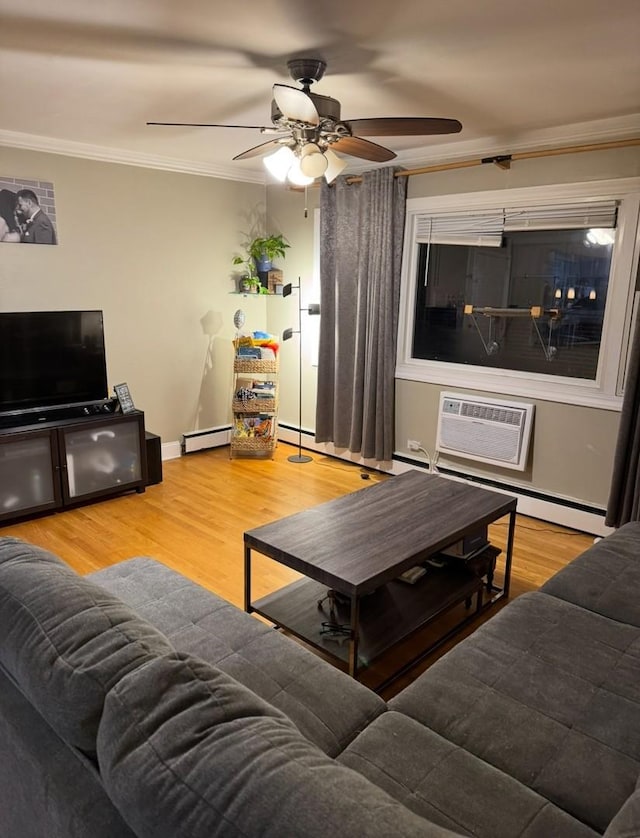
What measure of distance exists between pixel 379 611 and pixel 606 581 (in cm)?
87

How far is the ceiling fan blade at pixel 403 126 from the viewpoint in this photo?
2434mm

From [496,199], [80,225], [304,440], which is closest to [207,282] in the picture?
[80,225]

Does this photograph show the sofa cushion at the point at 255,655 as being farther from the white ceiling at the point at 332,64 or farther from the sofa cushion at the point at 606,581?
the white ceiling at the point at 332,64

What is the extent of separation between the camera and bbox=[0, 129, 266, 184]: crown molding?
149 inches

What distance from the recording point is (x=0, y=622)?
1.20 m

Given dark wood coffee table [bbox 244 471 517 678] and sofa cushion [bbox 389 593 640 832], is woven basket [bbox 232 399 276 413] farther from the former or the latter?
sofa cushion [bbox 389 593 640 832]

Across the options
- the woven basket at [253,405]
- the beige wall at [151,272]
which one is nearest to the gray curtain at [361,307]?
the woven basket at [253,405]

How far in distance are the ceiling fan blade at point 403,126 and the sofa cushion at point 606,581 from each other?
1.81 metres

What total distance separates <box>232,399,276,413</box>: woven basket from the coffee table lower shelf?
247 centimetres

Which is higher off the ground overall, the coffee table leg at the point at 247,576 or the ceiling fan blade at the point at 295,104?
the ceiling fan blade at the point at 295,104

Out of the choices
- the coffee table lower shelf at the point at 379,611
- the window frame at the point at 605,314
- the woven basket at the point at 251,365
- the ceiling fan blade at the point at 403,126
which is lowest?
the coffee table lower shelf at the point at 379,611

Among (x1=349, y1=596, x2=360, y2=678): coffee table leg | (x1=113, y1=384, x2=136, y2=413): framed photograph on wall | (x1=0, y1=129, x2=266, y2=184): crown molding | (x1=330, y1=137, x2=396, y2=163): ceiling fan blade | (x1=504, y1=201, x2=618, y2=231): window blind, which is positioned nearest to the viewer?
(x1=349, y1=596, x2=360, y2=678): coffee table leg

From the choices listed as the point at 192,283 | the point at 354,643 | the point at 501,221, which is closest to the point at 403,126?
the point at 501,221

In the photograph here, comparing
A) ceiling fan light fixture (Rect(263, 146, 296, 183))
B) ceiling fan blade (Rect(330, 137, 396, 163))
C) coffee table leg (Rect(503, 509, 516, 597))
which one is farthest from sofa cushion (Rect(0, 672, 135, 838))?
ceiling fan blade (Rect(330, 137, 396, 163))
